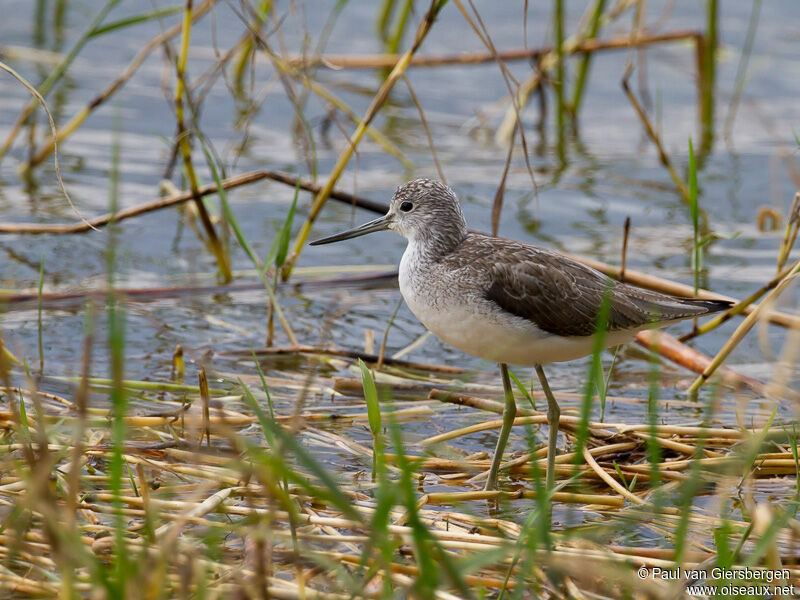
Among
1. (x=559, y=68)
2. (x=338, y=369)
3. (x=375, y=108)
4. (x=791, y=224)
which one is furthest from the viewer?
(x=559, y=68)

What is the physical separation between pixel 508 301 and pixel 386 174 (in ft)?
17.1

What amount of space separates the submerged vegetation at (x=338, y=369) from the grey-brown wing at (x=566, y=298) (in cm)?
36

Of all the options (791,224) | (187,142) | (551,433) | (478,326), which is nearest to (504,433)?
(551,433)

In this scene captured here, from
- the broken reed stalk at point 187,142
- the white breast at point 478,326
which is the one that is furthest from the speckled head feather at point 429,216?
the broken reed stalk at point 187,142

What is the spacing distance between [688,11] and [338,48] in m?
5.05

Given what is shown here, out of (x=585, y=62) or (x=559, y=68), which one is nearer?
(x=559, y=68)

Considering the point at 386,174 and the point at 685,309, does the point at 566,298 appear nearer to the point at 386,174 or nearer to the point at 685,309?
the point at 685,309

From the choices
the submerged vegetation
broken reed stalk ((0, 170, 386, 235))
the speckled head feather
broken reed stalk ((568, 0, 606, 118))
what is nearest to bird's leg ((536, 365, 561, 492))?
the submerged vegetation

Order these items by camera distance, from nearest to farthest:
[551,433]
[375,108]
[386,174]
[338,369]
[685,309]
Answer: [551,433] < [685,309] < [338,369] < [375,108] < [386,174]

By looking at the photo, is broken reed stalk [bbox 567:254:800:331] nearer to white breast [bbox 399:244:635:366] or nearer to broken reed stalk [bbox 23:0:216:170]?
white breast [bbox 399:244:635:366]

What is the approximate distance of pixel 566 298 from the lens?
15.3ft

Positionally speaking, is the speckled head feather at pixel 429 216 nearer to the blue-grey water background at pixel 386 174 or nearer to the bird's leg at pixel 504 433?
the bird's leg at pixel 504 433

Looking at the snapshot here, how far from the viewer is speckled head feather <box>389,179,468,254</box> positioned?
4902 millimetres

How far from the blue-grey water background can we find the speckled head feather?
3.18ft
